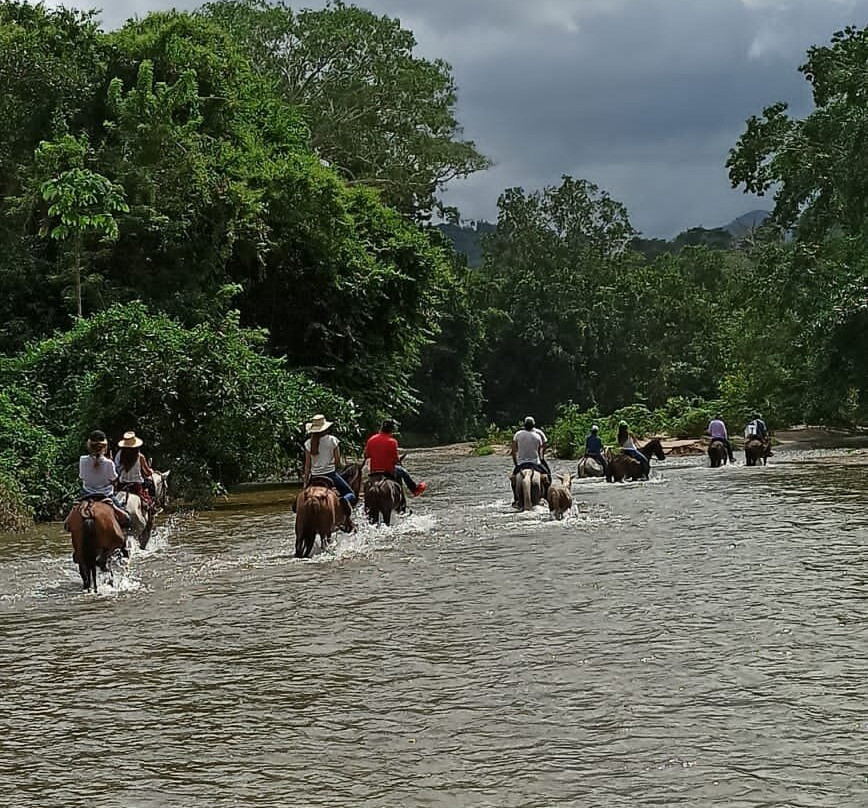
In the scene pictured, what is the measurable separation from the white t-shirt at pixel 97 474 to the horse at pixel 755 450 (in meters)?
22.7

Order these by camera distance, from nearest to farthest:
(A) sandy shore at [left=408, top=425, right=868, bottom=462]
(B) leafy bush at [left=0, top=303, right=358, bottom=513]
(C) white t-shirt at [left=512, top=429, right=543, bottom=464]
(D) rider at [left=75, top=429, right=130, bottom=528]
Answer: (D) rider at [left=75, top=429, right=130, bottom=528] < (C) white t-shirt at [left=512, top=429, right=543, bottom=464] < (B) leafy bush at [left=0, top=303, right=358, bottom=513] < (A) sandy shore at [left=408, top=425, right=868, bottom=462]

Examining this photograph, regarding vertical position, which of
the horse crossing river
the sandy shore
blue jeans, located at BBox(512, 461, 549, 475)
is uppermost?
blue jeans, located at BBox(512, 461, 549, 475)

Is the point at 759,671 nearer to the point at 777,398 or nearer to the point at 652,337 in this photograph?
the point at 777,398

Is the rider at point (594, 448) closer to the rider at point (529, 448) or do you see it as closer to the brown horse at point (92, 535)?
the rider at point (529, 448)

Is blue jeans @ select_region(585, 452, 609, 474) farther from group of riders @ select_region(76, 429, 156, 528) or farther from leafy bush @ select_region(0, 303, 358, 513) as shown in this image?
group of riders @ select_region(76, 429, 156, 528)

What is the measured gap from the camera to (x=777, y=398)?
4862 cm

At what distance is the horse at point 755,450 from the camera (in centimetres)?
3359

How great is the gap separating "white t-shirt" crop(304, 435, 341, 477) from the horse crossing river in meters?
1.08

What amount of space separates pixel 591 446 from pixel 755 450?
16.1 ft

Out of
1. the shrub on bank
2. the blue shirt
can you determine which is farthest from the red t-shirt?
the shrub on bank

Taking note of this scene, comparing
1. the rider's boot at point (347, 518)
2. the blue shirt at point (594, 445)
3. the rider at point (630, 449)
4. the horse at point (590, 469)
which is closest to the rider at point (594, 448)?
the blue shirt at point (594, 445)

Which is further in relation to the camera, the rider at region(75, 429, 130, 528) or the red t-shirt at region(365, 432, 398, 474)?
the red t-shirt at region(365, 432, 398, 474)

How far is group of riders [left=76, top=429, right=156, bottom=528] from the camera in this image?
14391 mm

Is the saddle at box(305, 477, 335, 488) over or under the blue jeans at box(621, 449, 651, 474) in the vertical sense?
over
